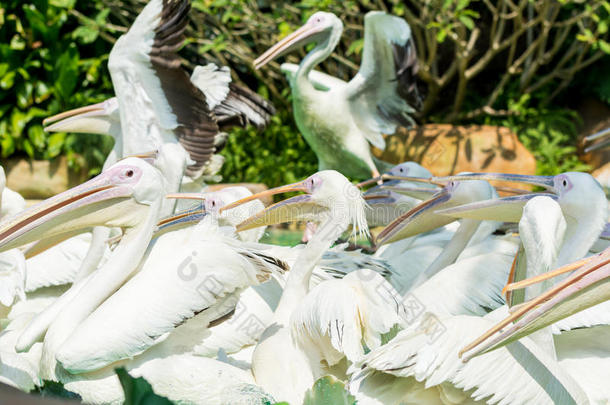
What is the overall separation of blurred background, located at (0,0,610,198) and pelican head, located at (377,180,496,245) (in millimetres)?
3832

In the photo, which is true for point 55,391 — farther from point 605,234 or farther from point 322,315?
point 605,234

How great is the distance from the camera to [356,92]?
17.2ft

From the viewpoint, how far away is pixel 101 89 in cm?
844

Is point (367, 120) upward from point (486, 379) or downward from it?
downward

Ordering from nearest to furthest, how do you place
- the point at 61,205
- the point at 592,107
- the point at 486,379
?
1. the point at 486,379
2. the point at 61,205
3. the point at 592,107

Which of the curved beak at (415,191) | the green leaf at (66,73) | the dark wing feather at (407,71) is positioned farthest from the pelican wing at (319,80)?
the green leaf at (66,73)

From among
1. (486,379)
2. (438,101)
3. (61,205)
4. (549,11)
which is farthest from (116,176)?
(438,101)

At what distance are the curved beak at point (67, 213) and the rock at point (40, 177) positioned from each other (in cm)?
568

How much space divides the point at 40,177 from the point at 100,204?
19.2 feet

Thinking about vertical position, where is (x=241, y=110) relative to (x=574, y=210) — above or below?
below

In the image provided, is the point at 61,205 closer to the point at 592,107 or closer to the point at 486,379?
the point at 486,379

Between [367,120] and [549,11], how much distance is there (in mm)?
3101

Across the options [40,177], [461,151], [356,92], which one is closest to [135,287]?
[356,92]

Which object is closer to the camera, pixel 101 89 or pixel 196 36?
pixel 196 36
